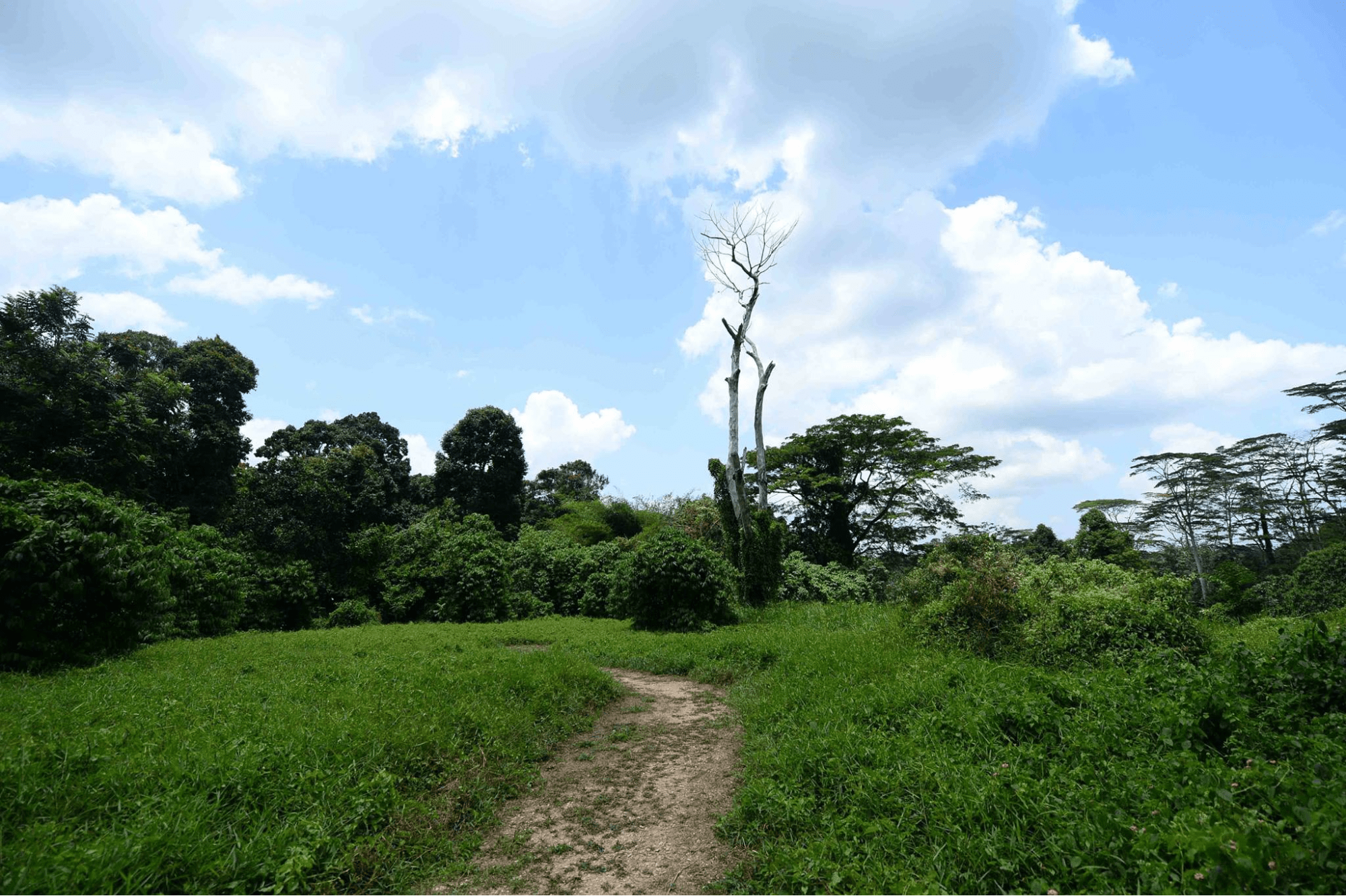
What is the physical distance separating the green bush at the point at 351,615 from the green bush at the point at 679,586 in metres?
7.45

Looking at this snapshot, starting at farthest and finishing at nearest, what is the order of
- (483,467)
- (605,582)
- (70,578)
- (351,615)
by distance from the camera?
(483,467)
(605,582)
(351,615)
(70,578)

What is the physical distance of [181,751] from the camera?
13.7ft

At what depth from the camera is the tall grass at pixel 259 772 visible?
10.4 feet

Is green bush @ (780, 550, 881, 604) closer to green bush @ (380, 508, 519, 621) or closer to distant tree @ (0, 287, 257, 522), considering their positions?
green bush @ (380, 508, 519, 621)

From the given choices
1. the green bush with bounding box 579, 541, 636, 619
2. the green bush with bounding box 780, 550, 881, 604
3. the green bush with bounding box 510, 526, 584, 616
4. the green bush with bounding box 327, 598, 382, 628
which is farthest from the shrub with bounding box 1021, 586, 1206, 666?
the green bush with bounding box 327, 598, 382, 628

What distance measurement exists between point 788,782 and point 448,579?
48.1ft

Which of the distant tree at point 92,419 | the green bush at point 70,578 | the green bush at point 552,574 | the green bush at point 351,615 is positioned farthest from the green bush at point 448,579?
the green bush at point 70,578

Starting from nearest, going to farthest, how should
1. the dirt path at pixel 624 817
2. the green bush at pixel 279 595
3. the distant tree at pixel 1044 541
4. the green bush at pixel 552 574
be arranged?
1. the dirt path at pixel 624 817
2. the green bush at pixel 279 595
3. the green bush at pixel 552 574
4. the distant tree at pixel 1044 541

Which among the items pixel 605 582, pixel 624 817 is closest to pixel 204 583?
pixel 605 582

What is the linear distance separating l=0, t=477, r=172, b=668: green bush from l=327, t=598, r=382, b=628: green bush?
6.77 metres

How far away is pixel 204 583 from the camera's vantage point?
1309 cm

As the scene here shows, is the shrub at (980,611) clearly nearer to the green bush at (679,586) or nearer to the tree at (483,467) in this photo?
the green bush at (679,586)

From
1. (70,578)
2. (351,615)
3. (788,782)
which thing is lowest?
(788,782)

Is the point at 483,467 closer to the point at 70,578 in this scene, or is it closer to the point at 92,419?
the point at 92,419
